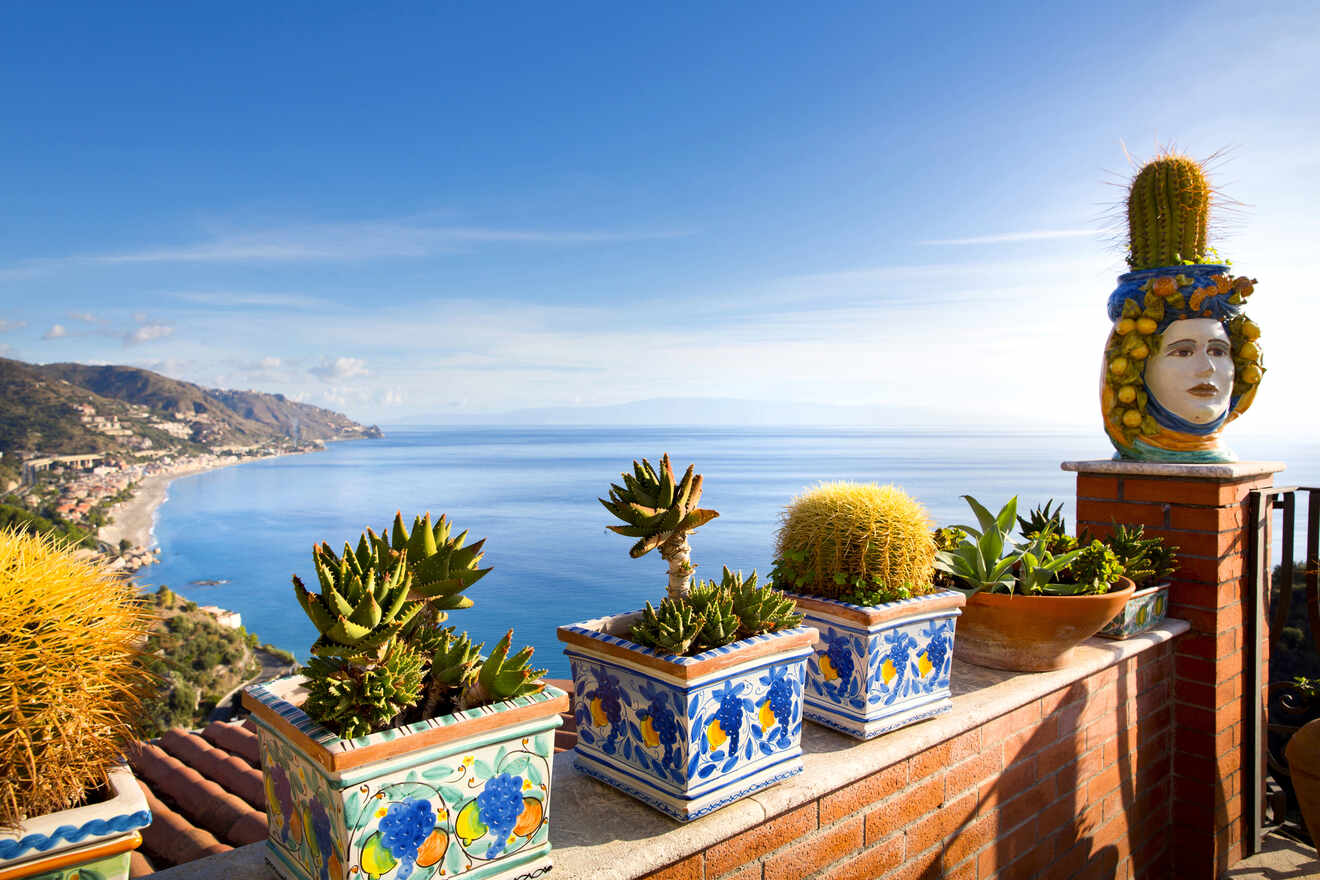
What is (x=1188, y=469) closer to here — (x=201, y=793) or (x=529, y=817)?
(x=529, y=817)

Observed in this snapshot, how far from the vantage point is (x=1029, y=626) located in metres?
2.30

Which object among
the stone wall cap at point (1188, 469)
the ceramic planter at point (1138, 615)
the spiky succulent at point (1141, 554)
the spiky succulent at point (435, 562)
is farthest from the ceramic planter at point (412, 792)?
the stone wall cap at point (1188, 469)

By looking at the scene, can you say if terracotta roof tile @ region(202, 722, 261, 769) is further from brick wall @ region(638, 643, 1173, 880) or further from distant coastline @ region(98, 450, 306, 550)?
distant coastline @ region(98, 450, 306, 550)

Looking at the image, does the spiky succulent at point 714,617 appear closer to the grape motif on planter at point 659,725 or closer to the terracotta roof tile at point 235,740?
the grape motif on planter at point 659,725

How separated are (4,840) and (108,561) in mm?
467

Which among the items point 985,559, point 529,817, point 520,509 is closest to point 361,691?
point 529,817

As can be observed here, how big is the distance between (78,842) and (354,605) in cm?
47

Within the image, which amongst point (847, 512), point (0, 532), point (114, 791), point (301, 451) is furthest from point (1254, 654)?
point (301, 451)

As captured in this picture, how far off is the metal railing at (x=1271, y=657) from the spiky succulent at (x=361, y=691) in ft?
11.1

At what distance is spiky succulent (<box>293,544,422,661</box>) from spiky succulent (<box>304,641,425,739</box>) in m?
0.03

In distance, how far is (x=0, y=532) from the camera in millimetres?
1131

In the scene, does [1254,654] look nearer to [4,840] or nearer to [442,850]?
[442,850]

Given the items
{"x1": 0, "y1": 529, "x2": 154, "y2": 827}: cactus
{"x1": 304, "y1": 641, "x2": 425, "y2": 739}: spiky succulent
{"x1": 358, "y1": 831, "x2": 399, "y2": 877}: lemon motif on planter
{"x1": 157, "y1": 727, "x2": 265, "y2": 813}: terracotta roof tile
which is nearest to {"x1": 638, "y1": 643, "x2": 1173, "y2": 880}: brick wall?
{"x1": 358, "y1": 831, "x2": 399, "y2": 877}: lemon motif on planter

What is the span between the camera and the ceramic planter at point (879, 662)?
6.07 ft
